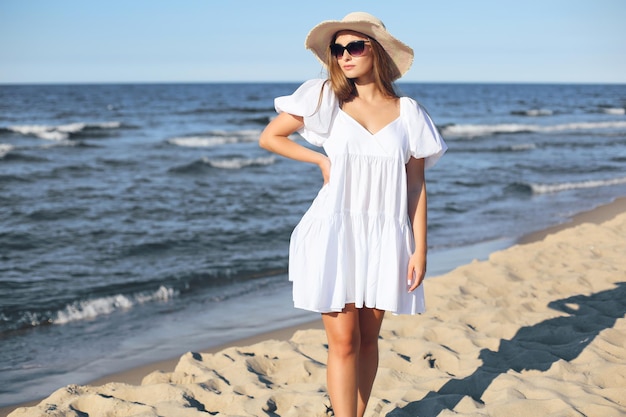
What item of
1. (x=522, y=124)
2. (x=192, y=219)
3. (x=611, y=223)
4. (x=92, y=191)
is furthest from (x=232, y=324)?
(x=522, y=124)

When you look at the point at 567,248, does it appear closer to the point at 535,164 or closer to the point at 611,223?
the point at 611,223

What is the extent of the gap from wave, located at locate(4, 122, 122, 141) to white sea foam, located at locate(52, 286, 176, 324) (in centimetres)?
2021

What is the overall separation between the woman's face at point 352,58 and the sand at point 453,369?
1.84 m

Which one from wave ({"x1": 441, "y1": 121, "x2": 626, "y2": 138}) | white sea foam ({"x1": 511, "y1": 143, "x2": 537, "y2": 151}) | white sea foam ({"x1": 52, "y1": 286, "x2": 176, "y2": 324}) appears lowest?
white sea foam ({"x1": 52, "y1": 286, "x2": 176, "y2": 324})

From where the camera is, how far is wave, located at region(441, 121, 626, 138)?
30.5 m

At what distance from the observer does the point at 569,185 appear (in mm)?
15062

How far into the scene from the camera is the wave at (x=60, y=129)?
1064 inches

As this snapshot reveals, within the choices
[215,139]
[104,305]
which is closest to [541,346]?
[104,305]

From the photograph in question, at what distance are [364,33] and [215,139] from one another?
24.4 metres

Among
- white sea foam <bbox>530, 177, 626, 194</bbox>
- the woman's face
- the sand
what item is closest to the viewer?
the woman's face

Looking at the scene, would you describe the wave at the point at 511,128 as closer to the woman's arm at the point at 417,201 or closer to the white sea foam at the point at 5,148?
the white sea foam at the point at 5,148

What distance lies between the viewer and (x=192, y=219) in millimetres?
11078

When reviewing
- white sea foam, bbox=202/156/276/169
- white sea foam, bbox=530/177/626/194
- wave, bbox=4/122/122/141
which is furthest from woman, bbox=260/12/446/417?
wave, bbox=4/122/122/141

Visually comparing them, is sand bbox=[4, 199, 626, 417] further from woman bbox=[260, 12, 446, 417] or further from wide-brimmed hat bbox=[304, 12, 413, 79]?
wide-brimmed hat bbox=[304, 12, 413, 79]
